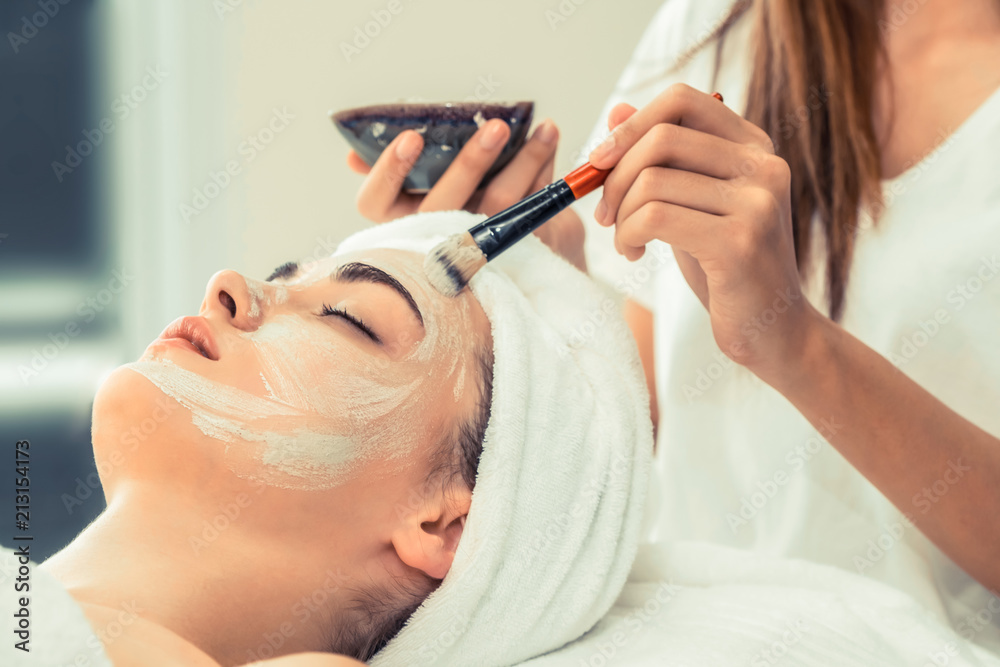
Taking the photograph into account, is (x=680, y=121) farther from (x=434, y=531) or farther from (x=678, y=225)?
(x=434, y=531)

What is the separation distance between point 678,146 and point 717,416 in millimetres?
612

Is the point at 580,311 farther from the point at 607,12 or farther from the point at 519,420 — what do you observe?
the point at 607,12

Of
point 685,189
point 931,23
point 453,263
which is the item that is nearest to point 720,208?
point 685,189

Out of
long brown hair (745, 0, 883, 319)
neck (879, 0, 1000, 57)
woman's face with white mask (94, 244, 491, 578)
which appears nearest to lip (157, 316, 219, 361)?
woman's face with white mask (94, 244, 491, 578)

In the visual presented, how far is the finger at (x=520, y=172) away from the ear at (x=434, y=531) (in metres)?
0.43

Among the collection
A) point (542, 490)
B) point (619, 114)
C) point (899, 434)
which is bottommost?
point (899, 434)

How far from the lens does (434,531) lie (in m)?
0.82

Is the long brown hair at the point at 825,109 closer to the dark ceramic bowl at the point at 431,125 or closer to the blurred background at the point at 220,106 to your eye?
the dark ceramic bowl at the point at 431,125

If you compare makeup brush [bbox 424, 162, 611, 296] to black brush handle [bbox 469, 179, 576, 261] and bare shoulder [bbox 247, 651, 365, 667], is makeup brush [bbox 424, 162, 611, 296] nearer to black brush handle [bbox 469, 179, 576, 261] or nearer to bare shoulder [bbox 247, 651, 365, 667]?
black brush handle [bbox 469, 179, 576, 261]

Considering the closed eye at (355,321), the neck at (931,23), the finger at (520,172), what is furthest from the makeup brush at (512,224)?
the neck at (931,23)

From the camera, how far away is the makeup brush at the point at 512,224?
83cm

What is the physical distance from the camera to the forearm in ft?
2.75

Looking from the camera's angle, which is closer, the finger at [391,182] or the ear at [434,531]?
the ear at [434,531]

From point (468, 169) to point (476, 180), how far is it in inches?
0.8
